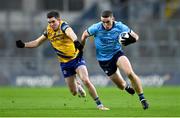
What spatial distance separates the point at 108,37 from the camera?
19594 millimetres

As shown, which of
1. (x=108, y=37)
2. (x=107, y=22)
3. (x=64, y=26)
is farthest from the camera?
(x=108, y=37)

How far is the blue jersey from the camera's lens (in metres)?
19.4

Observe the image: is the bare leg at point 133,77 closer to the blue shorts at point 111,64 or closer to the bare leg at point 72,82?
the blue shorts at point 111,64

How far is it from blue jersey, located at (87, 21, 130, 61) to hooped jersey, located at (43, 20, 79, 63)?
2.06ft

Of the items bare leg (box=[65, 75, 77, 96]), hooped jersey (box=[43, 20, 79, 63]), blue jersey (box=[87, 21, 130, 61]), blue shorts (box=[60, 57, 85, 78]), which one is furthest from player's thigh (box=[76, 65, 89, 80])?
bare leg (box=[65, 75, 77, 96])

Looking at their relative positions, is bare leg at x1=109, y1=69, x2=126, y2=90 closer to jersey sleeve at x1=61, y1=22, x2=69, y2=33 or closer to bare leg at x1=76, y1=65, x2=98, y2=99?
bare leg at x1=76, y1=65, x2=98, y2=99

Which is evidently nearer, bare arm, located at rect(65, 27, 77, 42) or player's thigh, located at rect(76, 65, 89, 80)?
bare arm, located at rect(65, 27, 77, 42)

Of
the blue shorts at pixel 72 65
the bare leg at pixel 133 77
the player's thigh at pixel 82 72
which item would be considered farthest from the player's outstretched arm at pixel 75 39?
the bare leg at pixel 133 77

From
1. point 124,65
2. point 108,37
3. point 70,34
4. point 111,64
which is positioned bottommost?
point 124,65

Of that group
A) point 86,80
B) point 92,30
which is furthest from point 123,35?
point 86,80

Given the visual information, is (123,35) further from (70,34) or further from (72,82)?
(72,82)

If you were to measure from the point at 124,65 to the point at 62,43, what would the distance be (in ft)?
6.21

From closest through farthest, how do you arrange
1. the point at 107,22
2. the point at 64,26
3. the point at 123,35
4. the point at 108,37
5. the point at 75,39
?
the point at 75,39 → the point at 123,35 → the point at 107,22 → the point at 64,26 → the point at 108,37

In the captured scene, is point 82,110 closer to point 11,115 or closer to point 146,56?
point 11,115
